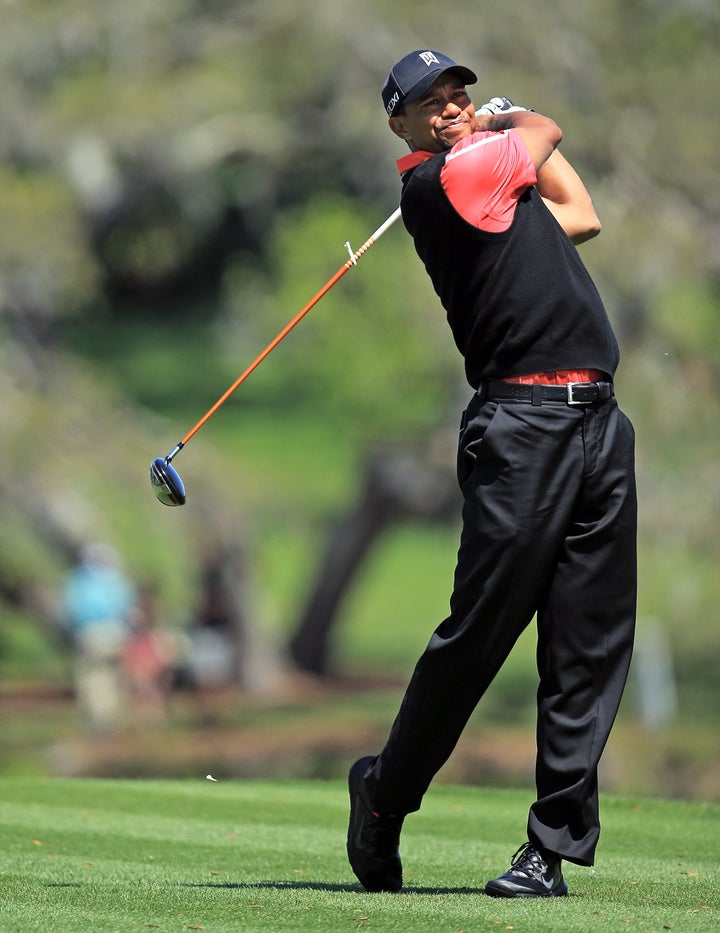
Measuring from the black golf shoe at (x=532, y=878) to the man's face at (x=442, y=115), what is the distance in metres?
1.65

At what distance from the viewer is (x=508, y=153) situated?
3939 millimetres

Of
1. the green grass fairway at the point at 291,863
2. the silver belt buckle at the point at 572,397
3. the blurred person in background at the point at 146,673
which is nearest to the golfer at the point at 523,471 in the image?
the silver belt buckle at the point at 572,397

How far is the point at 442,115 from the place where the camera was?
409 centimetres

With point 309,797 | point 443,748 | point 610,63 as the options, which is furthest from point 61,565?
point 443,748

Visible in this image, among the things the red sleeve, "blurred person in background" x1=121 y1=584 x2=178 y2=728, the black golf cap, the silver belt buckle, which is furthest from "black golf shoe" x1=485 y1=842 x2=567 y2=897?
"blurred person in background" x1=121 y1=584 x2=178 y2=728

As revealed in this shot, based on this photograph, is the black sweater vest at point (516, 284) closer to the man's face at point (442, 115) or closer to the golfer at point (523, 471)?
the golfer at point (523, 471)

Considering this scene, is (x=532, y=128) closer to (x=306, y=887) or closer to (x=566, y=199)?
(x=566, y=199)

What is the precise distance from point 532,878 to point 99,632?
42.1 feet

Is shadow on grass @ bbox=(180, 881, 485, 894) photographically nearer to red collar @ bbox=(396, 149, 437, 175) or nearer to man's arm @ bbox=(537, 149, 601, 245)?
man's arm @ bbox=(537, 149, 601, 245)

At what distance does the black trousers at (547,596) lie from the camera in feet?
12.9

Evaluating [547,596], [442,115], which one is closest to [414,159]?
[442,115]

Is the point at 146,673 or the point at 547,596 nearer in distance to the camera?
the point at 547,596

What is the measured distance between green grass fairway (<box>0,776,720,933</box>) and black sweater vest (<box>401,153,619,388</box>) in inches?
47.8

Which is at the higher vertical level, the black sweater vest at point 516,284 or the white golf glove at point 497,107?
the white golf glove at point 497,107
